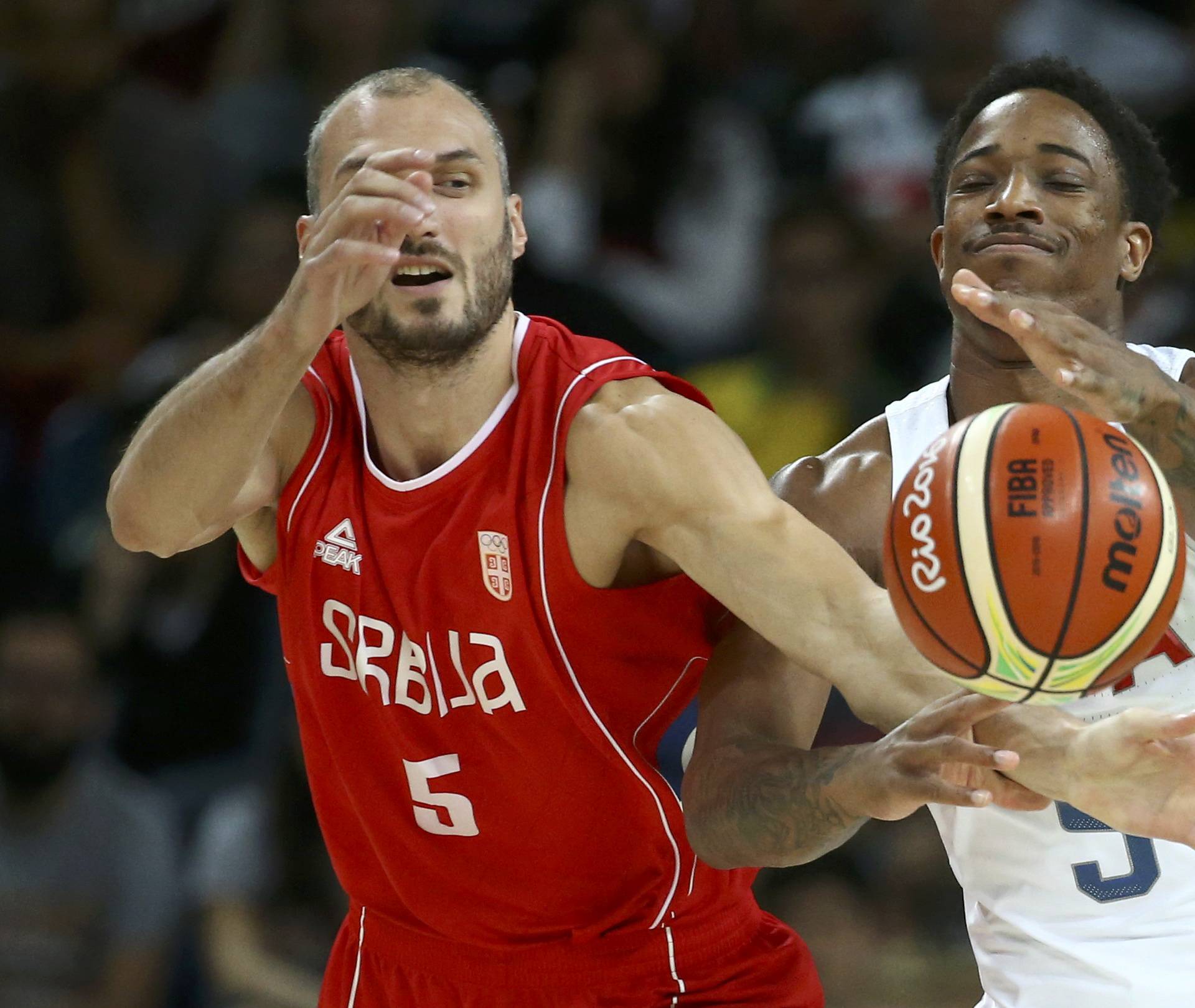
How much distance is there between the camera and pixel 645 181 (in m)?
6.57

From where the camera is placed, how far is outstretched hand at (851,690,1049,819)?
8.73 feet

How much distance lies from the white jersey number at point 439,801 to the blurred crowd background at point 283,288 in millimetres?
2185

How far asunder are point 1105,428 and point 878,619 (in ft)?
1.87

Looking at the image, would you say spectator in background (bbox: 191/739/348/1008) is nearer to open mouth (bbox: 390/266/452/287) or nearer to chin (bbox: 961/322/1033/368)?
open mouth (bbox: 390/266/452/287)

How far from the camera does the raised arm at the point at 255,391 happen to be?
298 centimetres

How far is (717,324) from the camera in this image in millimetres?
6316

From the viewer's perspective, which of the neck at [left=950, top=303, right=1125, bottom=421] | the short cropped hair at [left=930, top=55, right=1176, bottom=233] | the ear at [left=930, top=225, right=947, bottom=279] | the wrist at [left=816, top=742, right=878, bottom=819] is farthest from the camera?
the ear at [left=930, top=225, right=947, bottom=279]

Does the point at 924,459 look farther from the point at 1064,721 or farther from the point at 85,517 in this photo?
the point at 85,517

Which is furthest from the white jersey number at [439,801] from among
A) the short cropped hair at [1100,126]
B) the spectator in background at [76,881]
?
the spectator in background at [76,881]

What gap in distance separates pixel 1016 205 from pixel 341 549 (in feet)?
5.13

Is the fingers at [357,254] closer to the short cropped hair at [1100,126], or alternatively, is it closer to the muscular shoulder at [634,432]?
the muscular shoulder at [634,432]

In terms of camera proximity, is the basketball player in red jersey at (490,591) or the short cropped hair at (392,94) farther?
the short cropped hair at (392,94)

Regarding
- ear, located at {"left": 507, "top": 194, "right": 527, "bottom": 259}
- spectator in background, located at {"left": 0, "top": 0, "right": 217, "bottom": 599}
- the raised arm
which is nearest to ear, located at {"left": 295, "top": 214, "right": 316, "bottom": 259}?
the raised arm

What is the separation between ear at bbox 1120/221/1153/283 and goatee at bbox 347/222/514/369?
4.58 feet
